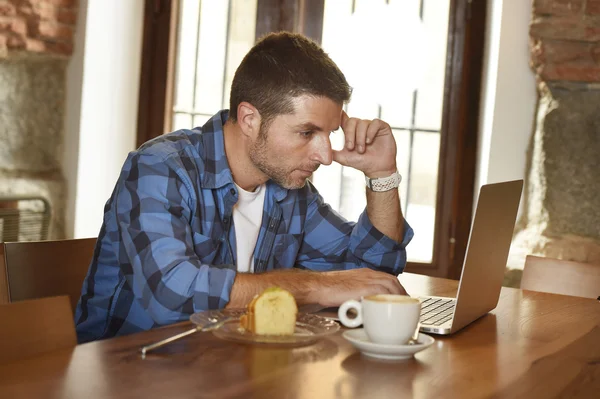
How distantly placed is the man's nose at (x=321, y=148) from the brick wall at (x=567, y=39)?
5.47 feet

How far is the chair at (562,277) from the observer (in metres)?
2.41

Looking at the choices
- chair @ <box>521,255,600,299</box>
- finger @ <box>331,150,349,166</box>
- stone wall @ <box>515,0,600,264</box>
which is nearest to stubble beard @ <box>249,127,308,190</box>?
finger @ <box>331,150,349,166</box>

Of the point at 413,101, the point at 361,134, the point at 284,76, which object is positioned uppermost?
the point at 413,101

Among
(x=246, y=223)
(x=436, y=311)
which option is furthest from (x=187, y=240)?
(x=436, y=311)

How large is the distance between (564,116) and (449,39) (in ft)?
1.93

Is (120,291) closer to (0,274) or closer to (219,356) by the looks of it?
(0,274)

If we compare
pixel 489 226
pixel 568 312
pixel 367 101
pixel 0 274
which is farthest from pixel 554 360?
pixel 367 101

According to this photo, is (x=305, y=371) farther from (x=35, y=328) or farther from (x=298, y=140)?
(x=298, y=140)

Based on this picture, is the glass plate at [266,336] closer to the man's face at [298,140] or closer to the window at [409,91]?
the man's face at [298,140]

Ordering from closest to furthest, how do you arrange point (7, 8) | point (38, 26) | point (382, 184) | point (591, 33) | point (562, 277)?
point (382, 184), point (562, 277), point (591, 33), point (7, 8), point (38, 26)

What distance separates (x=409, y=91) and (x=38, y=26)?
5.03 feet

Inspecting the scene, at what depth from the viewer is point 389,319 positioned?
1.24 m

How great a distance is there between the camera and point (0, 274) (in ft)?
5.54

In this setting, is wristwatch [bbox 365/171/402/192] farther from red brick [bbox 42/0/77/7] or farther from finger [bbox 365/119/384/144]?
red brick [bbox 42/0/77/7]
